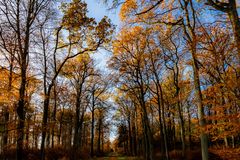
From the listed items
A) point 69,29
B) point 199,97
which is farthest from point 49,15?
point 199,97

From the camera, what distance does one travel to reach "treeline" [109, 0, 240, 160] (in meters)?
7.86

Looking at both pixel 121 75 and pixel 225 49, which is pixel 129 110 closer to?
pixel 121 75

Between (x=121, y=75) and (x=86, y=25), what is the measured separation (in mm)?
9486

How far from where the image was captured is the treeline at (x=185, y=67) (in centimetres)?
786

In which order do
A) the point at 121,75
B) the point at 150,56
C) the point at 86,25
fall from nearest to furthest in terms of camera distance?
the point at 86,25 < the point at 150,56 < the point at 121,75

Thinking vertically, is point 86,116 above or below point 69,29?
below

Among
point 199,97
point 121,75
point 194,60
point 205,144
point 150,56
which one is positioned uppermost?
point 150,56

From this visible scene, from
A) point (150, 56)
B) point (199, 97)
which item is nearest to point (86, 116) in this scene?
point (150, 56)

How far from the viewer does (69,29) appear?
1166 centimetres

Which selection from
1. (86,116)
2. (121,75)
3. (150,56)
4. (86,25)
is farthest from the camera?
(86,116)

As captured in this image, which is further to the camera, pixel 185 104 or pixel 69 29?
pixel 185 104

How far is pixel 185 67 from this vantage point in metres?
21.9

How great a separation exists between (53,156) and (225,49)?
59.2 feet

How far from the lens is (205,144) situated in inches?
354
